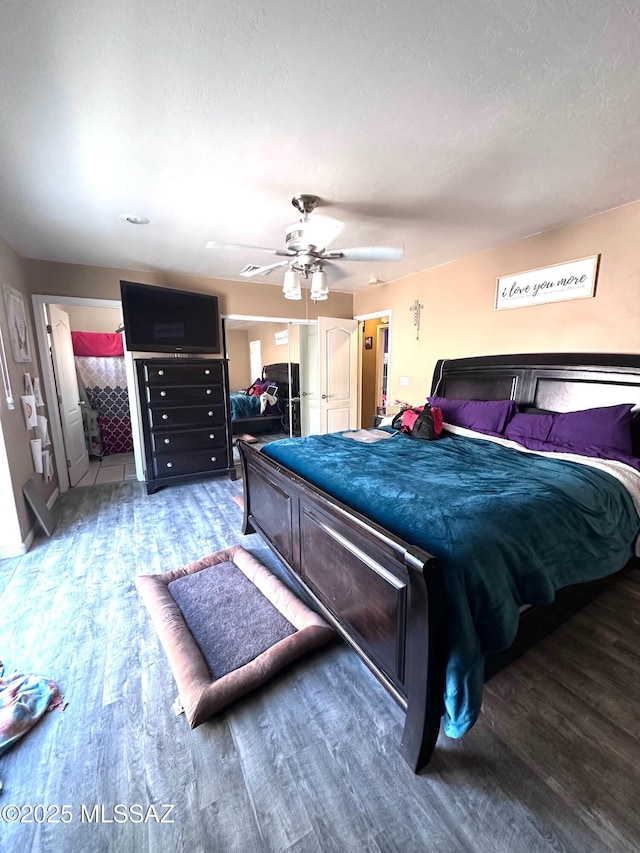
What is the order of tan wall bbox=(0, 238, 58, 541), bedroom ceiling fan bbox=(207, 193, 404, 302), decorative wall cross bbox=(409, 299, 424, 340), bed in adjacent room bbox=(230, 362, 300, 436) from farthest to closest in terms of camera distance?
bed in adjacent room bbox=(230, 362, 300, 436) → decorative wall cross bbox=(409, 299, 424, 340) → tan wall bbox=(0, 238, 58, 541) → bedroom ceiling fan bbox=(207, 193, 404, 302)

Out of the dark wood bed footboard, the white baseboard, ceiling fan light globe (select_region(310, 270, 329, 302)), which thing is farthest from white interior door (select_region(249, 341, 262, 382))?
the dark wood bed footboard

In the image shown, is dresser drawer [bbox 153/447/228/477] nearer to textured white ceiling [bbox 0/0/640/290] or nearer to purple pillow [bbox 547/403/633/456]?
textured white ceiling [bbox 0/0/640/290]

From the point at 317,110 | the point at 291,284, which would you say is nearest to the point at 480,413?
the point at 291,284

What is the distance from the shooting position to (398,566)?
1.23 metres

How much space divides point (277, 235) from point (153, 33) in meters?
1.84

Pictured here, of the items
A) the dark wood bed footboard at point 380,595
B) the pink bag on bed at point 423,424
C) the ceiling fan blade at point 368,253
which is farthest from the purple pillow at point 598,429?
the dark wood bed footboard at point 380,595

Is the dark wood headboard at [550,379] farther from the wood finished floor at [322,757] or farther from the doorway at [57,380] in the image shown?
the doorway at [57,380]

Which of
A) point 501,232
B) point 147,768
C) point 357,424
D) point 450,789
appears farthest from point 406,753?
point 357,424

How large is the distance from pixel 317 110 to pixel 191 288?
3.22 m

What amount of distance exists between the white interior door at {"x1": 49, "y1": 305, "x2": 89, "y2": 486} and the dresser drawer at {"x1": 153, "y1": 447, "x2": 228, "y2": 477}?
4.04 feet

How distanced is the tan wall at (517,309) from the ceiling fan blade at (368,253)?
163 cm

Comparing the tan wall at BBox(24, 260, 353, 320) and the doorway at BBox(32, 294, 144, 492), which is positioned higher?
the tan wall at BBox(24, 260, 353, 320)

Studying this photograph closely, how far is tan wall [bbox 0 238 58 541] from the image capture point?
271 cm

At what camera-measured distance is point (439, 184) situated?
85.8 inches
